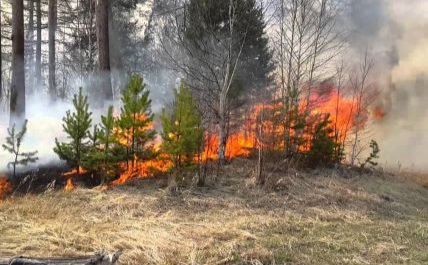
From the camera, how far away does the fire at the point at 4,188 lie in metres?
10.3

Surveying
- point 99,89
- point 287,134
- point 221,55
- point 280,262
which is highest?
point 221,55

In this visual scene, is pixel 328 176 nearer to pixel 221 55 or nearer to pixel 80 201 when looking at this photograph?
pixel 221 55

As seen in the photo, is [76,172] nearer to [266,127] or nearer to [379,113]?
[266,127]

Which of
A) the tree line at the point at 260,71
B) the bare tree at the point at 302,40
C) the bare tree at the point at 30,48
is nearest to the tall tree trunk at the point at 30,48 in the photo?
the bare tree at the point at 30,48

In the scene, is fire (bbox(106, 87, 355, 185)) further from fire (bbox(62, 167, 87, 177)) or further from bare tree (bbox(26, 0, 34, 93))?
bare tree (bbox(26, 0, 34, 93))

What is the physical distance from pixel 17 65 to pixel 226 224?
10.8 metres

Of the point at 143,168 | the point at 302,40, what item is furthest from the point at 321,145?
the point at 143,168

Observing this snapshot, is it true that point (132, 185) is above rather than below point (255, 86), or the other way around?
below

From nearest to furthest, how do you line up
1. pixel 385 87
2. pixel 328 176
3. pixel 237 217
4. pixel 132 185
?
pixel 237 217, pixel 132 185, pixel 328 176, pixel 385 87

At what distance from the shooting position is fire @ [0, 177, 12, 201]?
1025 centimetres

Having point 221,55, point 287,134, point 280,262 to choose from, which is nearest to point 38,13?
point 221,55

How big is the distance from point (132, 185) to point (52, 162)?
2.78 meters

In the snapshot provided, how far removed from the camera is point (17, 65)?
16.0 m

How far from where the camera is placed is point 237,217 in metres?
9.07
